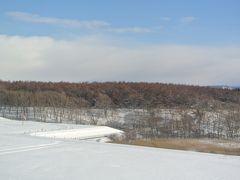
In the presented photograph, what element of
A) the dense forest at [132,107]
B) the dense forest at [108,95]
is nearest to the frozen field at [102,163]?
the dense forest at [132,107]

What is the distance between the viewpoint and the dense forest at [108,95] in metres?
33.6

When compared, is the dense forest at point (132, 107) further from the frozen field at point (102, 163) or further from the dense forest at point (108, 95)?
the frozen field at point (102, 163)

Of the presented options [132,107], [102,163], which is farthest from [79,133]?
[132,107]

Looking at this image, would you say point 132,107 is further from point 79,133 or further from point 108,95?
point 79,133

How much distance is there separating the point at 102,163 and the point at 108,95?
3022 centimetres

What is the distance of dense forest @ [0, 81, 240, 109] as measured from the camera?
1321 inches

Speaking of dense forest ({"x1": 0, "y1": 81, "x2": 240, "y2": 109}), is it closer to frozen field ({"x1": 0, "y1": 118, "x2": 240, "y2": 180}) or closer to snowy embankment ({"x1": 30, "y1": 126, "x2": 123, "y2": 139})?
snowy embankment ({"x1": 30, "y1": 126, "x2": 123, "y2": 139})

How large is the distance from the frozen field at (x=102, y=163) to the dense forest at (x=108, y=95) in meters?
→ 22.0

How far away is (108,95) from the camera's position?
3878 centimetres

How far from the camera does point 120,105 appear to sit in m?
36.6

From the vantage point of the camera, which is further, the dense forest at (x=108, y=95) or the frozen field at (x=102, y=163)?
the dense forest at (x=108, y=95)

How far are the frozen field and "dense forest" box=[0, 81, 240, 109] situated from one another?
22024 millimetres

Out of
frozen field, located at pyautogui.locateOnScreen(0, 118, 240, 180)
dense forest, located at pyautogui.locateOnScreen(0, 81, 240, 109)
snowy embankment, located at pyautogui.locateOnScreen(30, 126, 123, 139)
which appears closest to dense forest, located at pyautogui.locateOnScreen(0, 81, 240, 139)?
dense forest, located at pyautogui.locateOnScreen(0, 81, 240, 109)

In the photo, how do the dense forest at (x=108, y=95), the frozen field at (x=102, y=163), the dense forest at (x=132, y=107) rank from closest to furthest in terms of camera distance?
the frozen field at (x=102, y=163) → the dense forest at (x=132, y=107) → the dense forest at (x=108, y=95)
